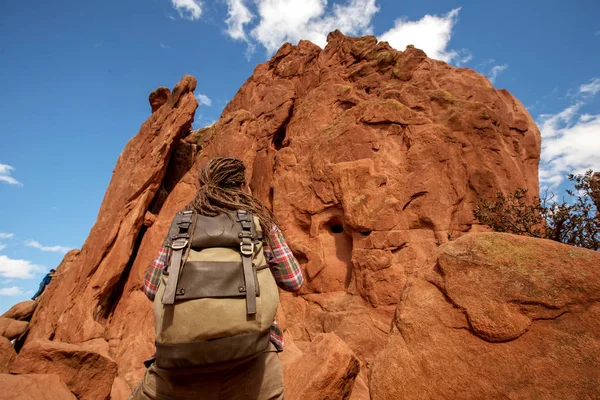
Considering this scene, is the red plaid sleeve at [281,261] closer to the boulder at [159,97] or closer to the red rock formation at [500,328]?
the red rock formation at [500,328]

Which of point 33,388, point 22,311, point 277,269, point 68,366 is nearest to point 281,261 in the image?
point 277,269

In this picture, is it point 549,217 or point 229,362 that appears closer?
point 229,362

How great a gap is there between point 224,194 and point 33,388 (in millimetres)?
6983

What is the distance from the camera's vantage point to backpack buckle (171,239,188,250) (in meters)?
2.21

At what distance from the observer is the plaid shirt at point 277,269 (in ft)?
9.11

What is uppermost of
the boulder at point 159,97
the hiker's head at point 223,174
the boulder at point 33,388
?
the boulder at point 159,97

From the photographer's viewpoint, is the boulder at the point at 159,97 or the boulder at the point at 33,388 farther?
the boulder at the point at 159,97

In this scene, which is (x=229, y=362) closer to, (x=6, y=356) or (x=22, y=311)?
(x=6, y=356)

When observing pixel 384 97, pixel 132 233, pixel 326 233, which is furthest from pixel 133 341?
pixel 384 97

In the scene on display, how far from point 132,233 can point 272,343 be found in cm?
1196

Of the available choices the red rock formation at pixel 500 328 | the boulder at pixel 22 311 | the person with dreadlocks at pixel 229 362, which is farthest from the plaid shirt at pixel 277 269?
the boulder at pixel 22 311

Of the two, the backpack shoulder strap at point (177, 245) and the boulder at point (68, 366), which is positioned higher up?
the backpack shoulder strap at point (177, 245)

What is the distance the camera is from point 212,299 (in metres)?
2.08

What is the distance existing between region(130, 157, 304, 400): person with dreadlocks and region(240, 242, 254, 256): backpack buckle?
121mm
